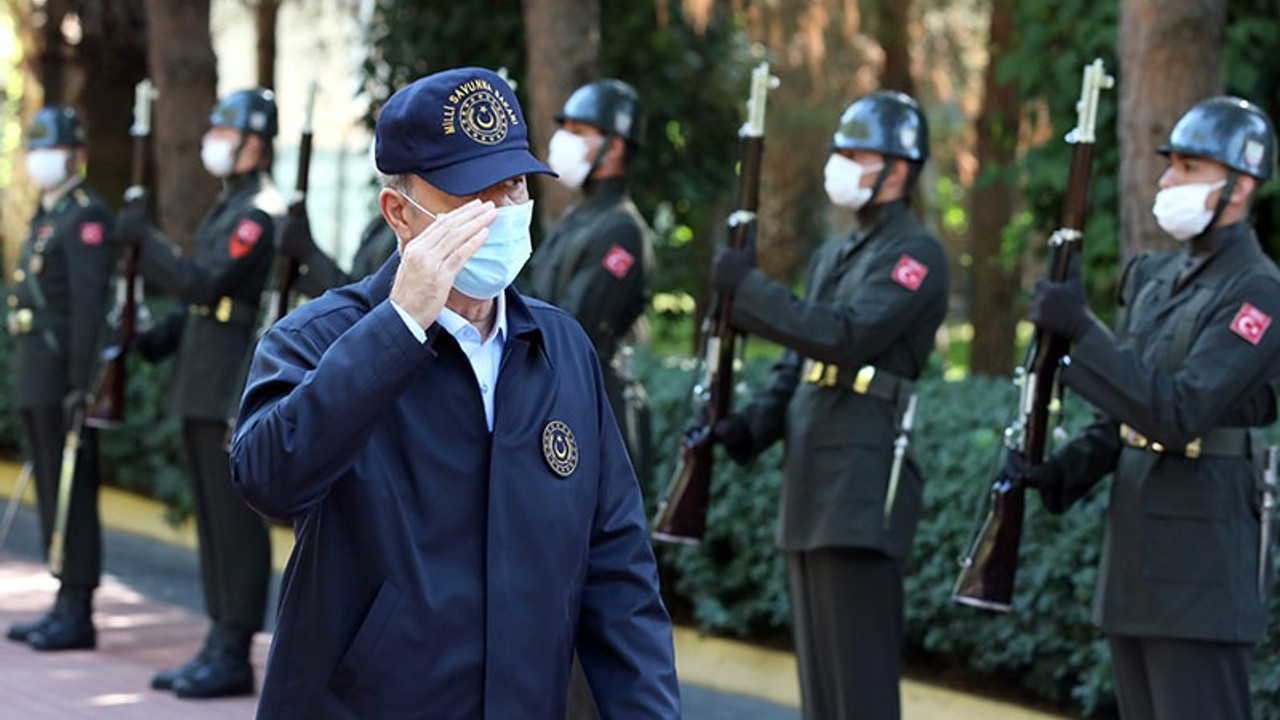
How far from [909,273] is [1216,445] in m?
1.18

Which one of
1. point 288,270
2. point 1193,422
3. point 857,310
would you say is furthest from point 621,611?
point 288,270

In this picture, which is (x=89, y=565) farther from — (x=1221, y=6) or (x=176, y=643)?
(x=1221, y=6)

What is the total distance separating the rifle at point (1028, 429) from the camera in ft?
18.6

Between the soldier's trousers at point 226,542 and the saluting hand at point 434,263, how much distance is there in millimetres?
5124

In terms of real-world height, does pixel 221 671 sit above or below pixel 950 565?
below

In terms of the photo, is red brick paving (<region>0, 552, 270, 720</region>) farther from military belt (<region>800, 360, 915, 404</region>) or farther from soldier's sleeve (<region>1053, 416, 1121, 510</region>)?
soldier's sleeve (<region>1053, 416, 1121, 510</region>)

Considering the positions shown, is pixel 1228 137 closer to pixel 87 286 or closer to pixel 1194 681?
pixel 1194 681

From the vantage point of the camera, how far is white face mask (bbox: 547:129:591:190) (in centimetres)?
748

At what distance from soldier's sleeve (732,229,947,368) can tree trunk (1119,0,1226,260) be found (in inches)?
53.9

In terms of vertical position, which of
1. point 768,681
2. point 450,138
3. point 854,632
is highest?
point 450,138

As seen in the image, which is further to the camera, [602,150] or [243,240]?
[243,240]

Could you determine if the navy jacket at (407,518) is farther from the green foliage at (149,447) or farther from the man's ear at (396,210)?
the green foliage at (149,447)

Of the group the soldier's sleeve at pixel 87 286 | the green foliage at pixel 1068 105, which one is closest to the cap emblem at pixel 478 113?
→ the soldier's sleeve at pixel 87 286

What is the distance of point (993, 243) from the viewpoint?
589 inches
